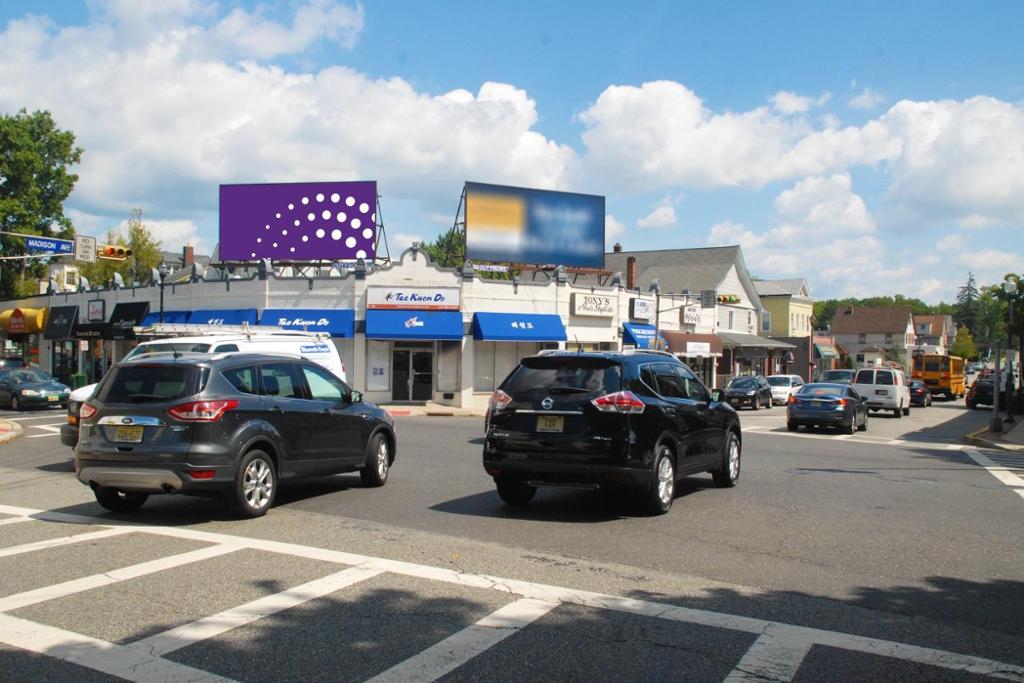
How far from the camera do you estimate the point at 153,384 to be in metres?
9.18

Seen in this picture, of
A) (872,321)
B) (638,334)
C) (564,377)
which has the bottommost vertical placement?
(564,377)

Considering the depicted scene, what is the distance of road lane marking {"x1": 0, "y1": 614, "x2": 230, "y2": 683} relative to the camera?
4.76m

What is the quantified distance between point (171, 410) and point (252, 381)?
1015 mm

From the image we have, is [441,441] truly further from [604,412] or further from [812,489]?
[604,412]

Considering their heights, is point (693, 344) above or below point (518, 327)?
below

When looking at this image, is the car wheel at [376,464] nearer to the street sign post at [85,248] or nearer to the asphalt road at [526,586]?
the asphalt road at [526,586]

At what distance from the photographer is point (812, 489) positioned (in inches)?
486

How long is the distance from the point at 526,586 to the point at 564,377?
345 centimetres

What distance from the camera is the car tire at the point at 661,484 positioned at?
9.60 metres

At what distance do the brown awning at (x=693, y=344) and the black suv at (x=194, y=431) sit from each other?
35.6 m

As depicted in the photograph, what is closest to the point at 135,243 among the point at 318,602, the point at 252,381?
the point at 252,381

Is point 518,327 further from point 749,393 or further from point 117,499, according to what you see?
point 117,499

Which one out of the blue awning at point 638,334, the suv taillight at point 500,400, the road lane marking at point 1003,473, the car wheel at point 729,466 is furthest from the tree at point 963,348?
the suv taillight at point 500,400

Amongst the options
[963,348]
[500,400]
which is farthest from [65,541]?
[963,348]
